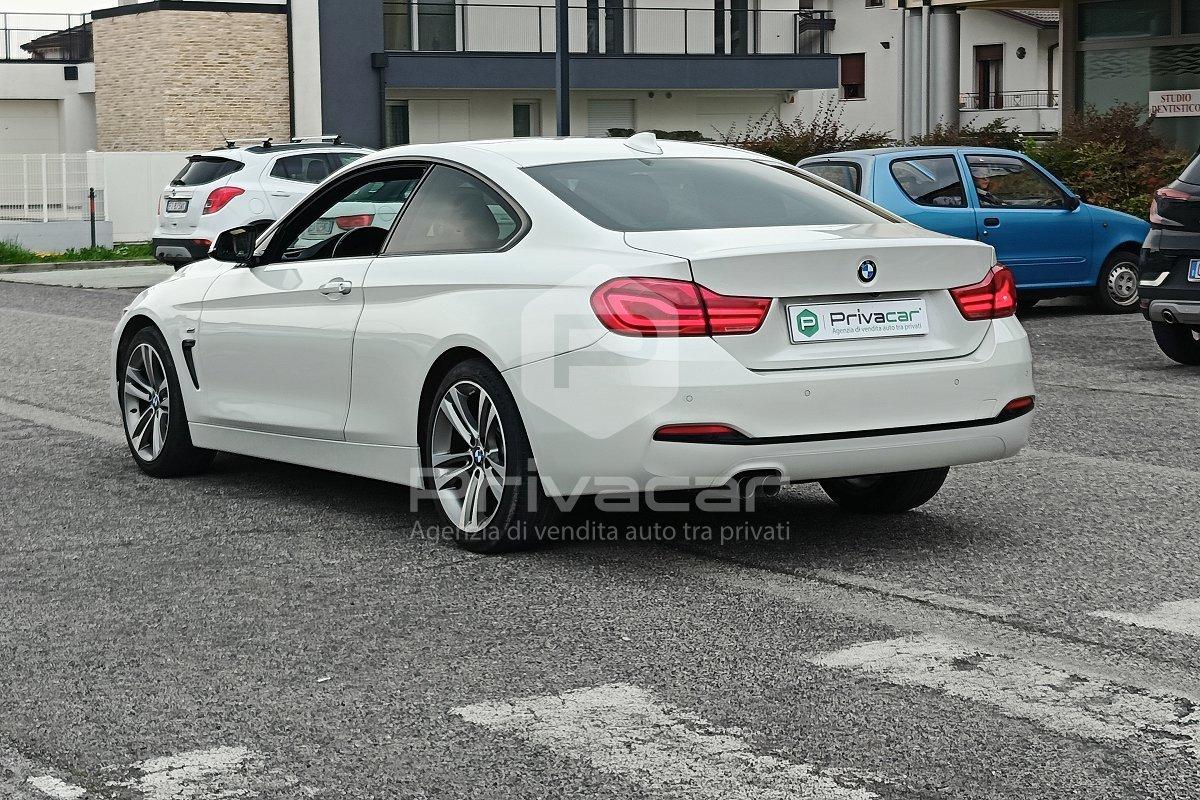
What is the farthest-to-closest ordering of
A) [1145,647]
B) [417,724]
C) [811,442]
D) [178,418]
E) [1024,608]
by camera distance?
[178,418] → [811,442] → [1024,608] → [1145,647] → [417,724]

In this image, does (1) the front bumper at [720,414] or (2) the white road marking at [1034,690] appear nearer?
(2) the white road marking at [1034,690]

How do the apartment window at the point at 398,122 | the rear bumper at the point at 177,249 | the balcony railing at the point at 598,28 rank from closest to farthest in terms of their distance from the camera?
the rear bumper at the point at 177,249
the balcony railing at the point at 598,28
the apartment window at the point at 398,122

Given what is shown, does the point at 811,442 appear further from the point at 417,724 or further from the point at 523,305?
the point at 417,724

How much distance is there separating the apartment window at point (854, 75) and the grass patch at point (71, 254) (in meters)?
37.2

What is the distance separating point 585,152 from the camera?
698 cm

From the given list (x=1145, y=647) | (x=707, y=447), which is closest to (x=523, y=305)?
(x=707, y=447)

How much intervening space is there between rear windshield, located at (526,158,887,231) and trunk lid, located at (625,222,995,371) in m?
0.21

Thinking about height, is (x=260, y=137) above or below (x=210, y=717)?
above

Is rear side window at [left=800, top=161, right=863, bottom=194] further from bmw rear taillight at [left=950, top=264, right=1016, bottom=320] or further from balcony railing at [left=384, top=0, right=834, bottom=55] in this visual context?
balcony railing at [left=384, top=0, right=834, bottom=55]

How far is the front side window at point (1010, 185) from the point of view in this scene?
644 inches

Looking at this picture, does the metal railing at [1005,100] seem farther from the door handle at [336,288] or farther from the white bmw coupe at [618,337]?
the door handle at [336,288]

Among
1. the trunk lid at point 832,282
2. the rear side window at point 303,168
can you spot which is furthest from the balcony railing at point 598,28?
the trunk lid at point 832,282

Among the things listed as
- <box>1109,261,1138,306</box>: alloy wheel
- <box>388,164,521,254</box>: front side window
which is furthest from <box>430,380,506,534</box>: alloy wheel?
<box>1109,261,1138,306</box>: alloy wheel

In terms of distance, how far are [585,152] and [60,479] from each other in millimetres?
3038
